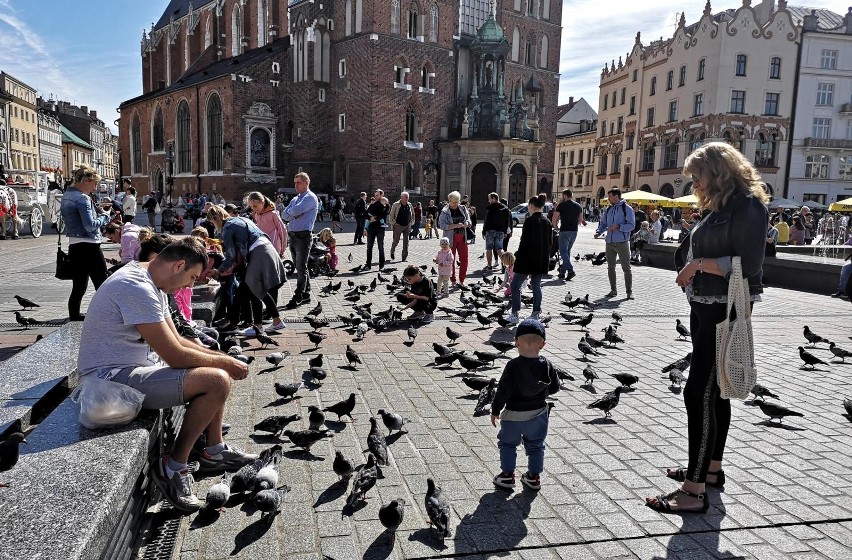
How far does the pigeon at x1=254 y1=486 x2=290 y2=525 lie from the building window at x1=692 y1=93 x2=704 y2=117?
54.2 m

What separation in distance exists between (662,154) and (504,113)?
1678 cm

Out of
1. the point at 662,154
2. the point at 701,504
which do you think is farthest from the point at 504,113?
the point at 701,504

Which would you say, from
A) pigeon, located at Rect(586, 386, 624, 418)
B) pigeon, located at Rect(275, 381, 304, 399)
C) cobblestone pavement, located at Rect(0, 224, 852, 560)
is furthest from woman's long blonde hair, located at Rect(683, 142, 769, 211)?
pigeon, located at Rect(275, 381, 304, 399)

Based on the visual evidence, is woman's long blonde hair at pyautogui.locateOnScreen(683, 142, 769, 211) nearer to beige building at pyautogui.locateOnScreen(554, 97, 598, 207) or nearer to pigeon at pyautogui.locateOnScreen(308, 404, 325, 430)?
pigeon at pyautogui.locateOnScreen(308, 404, 325, 430)

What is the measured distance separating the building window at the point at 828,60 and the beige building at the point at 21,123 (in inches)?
3099

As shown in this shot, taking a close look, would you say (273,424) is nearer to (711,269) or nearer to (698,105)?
(711,269)

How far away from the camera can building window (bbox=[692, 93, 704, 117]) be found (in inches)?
1993

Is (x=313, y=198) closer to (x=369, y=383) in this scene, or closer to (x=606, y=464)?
(x=369, y=383)

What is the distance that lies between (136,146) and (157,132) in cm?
604

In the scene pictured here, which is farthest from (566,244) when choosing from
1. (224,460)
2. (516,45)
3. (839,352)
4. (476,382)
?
(516,45)

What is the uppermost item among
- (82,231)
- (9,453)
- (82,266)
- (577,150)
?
(577,150)

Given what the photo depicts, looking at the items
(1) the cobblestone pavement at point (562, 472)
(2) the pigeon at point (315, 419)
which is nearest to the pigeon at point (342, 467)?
(1) the cobblestone pavement at point (562, 472)

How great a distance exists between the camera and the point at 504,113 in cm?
4688

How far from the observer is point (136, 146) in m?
62.6
